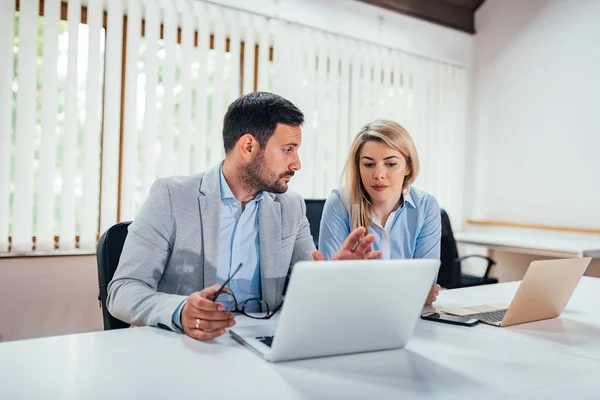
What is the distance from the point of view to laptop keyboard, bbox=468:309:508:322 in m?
1.47

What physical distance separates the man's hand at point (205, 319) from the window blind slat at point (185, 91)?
229 centimetres

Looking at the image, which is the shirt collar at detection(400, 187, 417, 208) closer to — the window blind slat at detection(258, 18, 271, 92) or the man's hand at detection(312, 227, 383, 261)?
the man's hand at detection(312, 227, 383, 261)

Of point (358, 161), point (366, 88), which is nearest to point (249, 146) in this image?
point (358, 161)

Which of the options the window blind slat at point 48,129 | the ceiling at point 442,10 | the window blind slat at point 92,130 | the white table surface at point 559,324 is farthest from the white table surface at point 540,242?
the window blind slat at point 48,129

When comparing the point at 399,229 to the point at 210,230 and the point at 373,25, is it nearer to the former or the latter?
the point at 210,230

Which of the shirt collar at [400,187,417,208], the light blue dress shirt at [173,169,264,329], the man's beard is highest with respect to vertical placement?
the man's beard

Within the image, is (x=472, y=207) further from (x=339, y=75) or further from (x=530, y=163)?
(x=339, y=75)

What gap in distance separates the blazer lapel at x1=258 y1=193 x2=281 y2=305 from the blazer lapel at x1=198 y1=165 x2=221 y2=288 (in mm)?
160

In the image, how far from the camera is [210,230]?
5.24 ft

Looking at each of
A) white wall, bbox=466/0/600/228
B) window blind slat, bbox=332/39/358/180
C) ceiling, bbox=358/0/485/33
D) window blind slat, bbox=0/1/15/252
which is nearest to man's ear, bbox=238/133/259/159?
window blind slat, bbox=0/1/15/252

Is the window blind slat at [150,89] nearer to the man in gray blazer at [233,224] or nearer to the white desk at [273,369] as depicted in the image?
the man in gray blazer at [233,224]

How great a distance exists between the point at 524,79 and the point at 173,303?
412cm

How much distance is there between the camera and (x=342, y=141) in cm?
408

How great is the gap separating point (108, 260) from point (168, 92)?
1.94 metres
